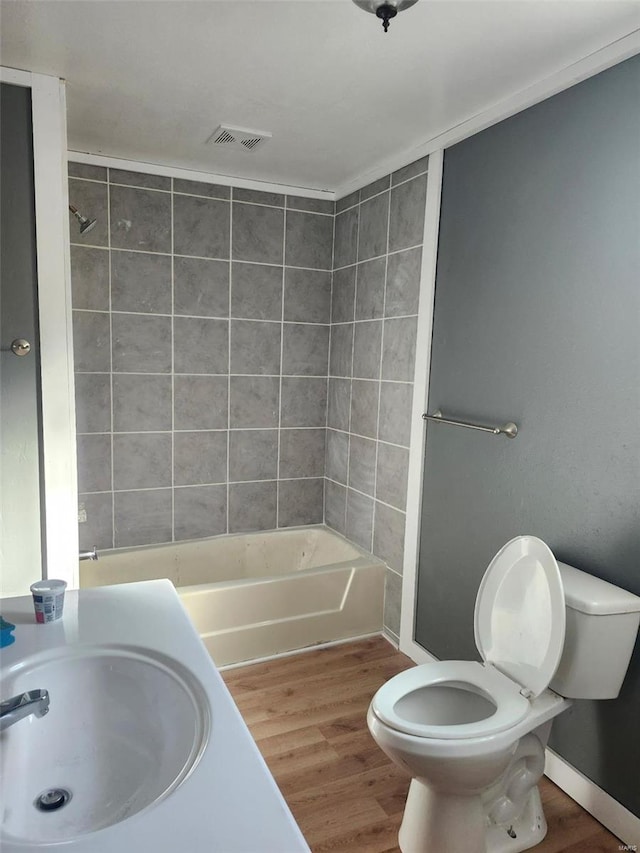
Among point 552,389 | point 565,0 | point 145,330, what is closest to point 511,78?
point 565,0

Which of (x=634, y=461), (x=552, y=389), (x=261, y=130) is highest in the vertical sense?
Result: (x=261, y=130)

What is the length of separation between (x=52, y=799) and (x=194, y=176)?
8.74 ft

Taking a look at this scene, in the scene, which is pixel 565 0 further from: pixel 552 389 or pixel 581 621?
pixel 581 621

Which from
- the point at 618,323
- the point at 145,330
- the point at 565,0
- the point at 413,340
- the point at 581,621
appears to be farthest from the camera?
the point at 145,330

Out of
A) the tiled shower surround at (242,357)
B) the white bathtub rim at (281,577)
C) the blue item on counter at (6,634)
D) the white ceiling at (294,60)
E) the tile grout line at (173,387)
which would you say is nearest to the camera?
the blue item on counter at (6,634)

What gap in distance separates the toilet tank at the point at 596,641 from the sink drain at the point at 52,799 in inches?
49.5

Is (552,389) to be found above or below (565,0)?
below

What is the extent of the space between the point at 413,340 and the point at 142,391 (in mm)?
1357

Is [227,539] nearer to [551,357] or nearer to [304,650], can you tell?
[304,650]

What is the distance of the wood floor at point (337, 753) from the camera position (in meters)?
1.72

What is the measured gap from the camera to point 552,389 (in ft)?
6.20

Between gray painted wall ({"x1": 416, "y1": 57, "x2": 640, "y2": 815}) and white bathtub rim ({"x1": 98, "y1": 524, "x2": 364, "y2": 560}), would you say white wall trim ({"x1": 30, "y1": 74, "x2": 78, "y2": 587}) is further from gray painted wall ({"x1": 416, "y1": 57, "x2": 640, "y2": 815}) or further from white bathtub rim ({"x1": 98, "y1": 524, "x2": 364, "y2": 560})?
gray painted wall ({"x1": 416, "y1": 57, "x2": 640, "y2": 815})

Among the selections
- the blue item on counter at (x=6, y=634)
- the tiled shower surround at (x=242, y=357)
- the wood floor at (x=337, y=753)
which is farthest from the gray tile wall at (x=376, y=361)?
the blue item on counter at (x=6, y=634)

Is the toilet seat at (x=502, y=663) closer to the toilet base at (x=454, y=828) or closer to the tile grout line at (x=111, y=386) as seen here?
the toilet base at (x=454, y=828)
